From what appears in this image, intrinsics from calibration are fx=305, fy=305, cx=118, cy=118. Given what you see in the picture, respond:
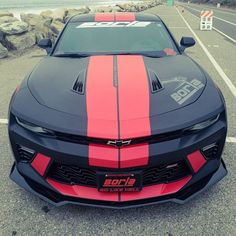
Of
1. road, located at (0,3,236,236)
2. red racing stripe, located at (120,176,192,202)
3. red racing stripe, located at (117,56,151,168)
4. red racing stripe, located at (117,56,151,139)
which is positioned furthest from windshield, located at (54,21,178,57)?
red racing stripe, located at (120,176,192,202)

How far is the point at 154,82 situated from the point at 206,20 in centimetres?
1527

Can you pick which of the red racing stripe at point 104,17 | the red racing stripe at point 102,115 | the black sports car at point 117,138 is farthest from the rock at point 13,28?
the red racing stripe at point 102,115

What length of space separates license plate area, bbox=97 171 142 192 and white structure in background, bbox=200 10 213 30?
612 inches

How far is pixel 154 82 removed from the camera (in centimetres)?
278

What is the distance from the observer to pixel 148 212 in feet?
8.38

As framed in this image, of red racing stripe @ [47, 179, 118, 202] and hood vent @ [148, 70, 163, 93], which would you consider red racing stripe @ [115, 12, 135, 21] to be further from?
red racing stripe @ [47, 179, 118, 202]

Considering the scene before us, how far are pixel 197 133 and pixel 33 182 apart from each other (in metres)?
1.34

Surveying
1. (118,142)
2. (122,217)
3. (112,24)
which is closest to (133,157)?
(118,142)

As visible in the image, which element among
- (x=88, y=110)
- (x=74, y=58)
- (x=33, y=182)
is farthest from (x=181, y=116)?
(x=74, y=58)

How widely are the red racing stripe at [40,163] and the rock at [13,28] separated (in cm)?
929

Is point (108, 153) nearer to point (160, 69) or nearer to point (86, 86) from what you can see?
point (86, 86)

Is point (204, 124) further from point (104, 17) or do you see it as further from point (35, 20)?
point (35, 20)

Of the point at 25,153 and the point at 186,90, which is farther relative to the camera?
the point at 186,90

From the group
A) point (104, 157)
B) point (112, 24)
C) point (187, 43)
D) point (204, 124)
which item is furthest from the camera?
point (187, 43)
